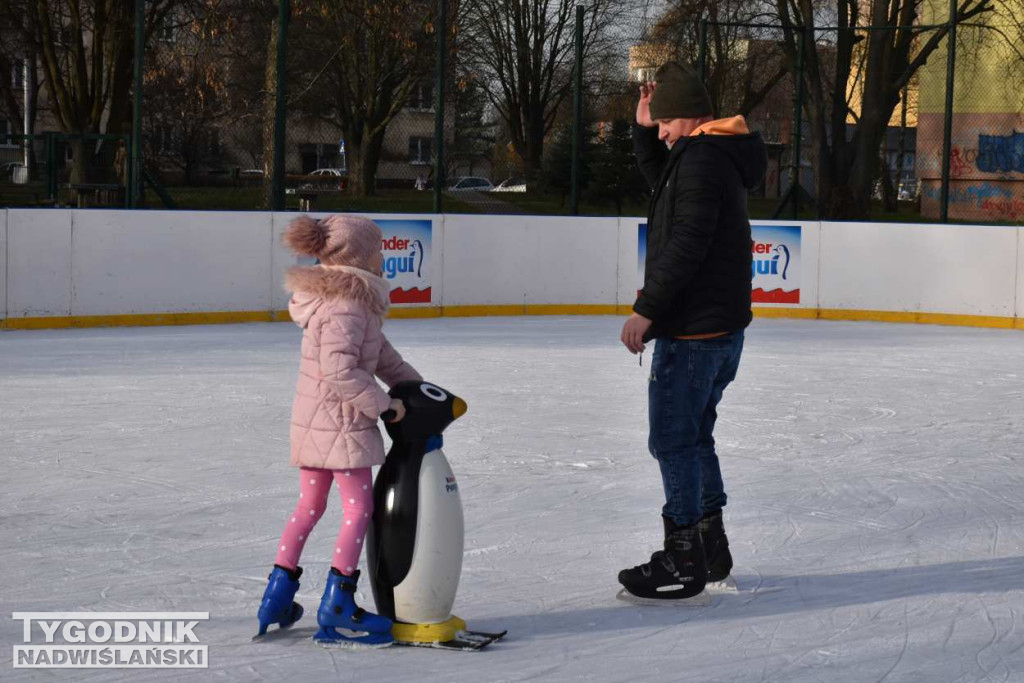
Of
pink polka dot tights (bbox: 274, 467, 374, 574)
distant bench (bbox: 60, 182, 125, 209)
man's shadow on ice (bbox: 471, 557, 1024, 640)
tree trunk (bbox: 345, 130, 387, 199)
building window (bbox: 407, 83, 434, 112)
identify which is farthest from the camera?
building window (bbox: 407, 83, 434, 112)

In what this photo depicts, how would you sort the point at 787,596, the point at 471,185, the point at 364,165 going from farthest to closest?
the point at 364,165 < the point at 471,185 < the point at 787,596

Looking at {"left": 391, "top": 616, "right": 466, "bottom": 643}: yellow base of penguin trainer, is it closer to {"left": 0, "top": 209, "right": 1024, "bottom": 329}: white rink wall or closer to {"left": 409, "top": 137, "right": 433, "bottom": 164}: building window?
{"left": 0, "top": 209, "right": 1024, "bottom": 329}: white rink wall

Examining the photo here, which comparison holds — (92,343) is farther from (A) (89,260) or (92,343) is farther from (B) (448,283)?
(B) (448,283)

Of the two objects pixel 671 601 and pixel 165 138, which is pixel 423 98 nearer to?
pixel 165 138

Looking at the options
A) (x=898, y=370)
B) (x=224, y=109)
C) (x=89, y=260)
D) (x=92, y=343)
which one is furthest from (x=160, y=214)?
(x=224, y=109)

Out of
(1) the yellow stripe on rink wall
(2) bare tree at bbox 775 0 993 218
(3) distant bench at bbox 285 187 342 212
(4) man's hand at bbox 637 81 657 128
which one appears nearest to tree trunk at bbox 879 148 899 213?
(2) bare tree at bbox 775 0 993 218

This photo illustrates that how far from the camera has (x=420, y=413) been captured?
377 cm

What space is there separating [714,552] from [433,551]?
3.61 ft

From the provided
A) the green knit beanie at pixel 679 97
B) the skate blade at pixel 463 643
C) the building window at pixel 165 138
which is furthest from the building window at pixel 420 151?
the skate blade at pixel 463 643

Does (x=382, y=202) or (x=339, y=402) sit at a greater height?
(x=382, y=202)

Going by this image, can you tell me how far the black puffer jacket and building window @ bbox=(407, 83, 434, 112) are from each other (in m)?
12.7

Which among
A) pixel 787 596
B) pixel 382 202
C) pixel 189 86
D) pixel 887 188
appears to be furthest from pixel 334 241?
pixel 189 86

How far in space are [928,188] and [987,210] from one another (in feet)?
24.7

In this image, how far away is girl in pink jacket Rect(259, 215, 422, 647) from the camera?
3664 mm
